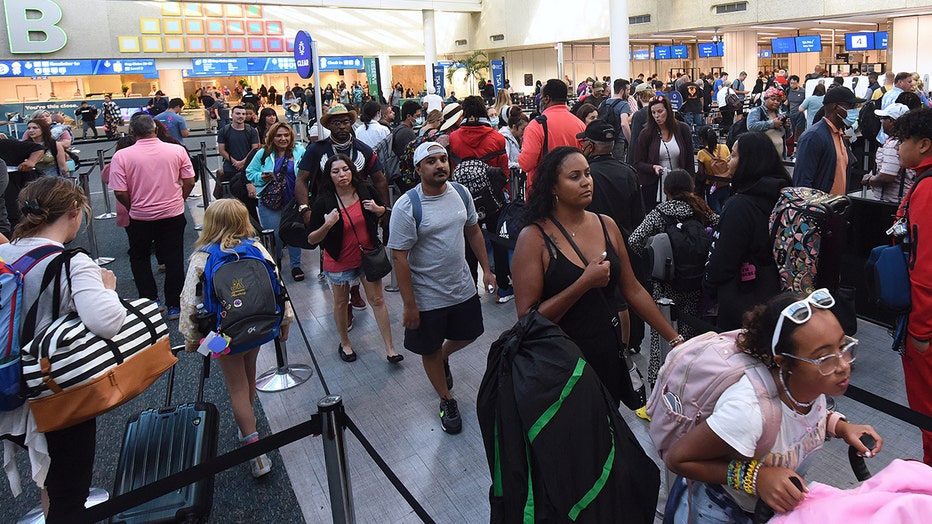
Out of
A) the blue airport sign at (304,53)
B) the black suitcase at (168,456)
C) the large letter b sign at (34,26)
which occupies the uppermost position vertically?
the large letter b sign at (34,26)

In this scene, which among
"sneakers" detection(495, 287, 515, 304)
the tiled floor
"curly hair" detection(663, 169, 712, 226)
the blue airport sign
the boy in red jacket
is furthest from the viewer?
the blue airport sign

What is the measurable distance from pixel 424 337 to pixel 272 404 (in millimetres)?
1366

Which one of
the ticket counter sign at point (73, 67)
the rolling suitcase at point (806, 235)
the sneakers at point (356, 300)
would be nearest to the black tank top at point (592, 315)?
the rolling suitcase at point (806, 235)

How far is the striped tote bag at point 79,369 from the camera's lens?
8.72ft

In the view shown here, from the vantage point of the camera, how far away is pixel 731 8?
26656mm

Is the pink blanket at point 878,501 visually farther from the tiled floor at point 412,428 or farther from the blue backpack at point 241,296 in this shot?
the blue backpack at point 241,296

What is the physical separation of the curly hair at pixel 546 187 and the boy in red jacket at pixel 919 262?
1.44m

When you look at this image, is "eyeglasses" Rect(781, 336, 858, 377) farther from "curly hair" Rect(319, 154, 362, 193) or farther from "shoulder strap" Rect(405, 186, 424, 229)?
"curly hair" Rect(319, 154, 362, 193)

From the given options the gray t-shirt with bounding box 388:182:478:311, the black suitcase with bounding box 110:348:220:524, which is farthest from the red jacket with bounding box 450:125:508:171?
the black suitcase with bounding box 110:348:220:524

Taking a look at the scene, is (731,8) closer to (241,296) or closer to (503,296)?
(503,296)

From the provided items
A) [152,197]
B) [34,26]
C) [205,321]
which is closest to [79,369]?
[205,321]

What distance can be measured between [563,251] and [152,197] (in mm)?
4409

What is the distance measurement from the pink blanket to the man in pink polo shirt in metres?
5.27

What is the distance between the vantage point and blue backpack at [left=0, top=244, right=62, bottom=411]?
2.63 metres
